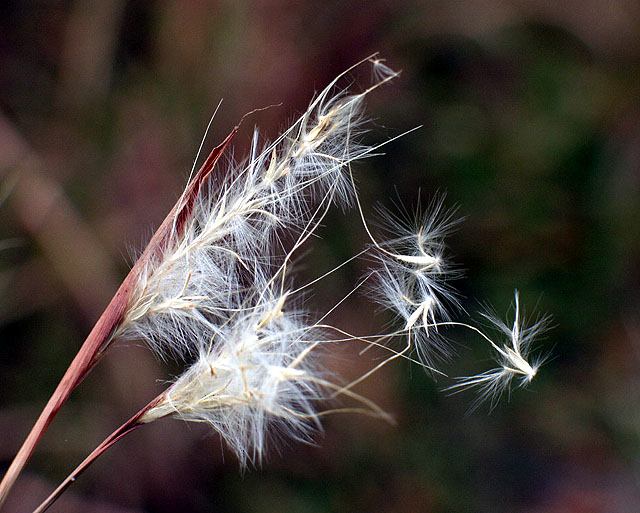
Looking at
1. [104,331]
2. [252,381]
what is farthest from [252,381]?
[104,331]

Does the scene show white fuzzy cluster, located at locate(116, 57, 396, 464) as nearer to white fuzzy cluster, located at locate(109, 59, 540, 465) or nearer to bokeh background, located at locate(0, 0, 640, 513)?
white fuzzy cluster, located at locate(109, 59, 540, 465)

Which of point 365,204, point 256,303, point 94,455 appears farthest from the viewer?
point 365,204

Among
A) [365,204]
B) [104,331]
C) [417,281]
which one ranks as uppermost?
[104,331]

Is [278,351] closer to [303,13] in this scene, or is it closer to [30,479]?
[30,479]

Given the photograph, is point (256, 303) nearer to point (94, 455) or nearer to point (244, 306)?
point (244, 306)

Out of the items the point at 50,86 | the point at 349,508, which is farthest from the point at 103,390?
the point at 50,86
